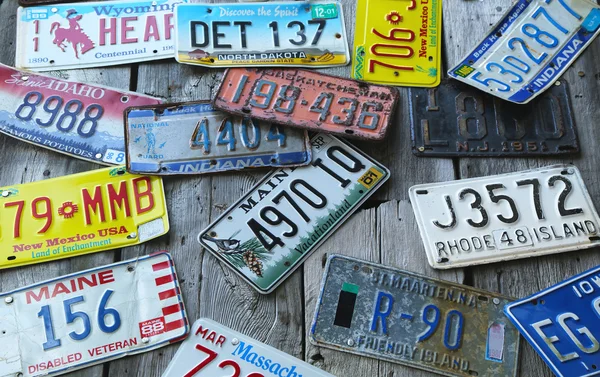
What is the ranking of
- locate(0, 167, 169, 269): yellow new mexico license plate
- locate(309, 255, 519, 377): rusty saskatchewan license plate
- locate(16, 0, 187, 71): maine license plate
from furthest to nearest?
1. locate(16, 0, 187, 71): maine license plate
2. locate(0, 167, 169, 269): yellow new mexico license plate
3. locate(309, 255, 519, 377): rusty saskatchewan license plate

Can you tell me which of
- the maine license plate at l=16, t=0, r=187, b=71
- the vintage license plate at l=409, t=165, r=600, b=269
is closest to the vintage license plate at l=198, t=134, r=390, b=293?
the vintage license plate at l=409, t=165, r=600, b=269

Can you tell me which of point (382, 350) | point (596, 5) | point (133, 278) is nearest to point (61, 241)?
point (133, 278)

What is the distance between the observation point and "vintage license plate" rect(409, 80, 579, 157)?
1.79 meters

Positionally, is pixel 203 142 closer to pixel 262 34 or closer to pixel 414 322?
pixel 262 34

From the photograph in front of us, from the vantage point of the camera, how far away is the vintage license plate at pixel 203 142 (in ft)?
5.78

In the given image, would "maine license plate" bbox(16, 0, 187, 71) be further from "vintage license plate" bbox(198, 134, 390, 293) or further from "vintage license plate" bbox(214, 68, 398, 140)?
"vintage license plate" bbox(198, 134, 390, 293)

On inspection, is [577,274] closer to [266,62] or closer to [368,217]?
[368,217]

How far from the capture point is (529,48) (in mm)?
1886

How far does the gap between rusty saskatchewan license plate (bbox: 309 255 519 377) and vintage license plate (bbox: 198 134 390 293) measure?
0.42 ft

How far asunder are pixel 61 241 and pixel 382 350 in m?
0.91

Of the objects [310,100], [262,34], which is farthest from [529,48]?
[262,34]

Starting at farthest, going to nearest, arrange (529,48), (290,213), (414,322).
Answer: (529,48), (290,213), (414,322)

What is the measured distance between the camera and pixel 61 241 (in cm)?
170

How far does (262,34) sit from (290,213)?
1.97ft
